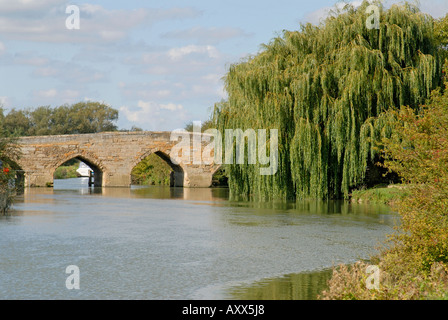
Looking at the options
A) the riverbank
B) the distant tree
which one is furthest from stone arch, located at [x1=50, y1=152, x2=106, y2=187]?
the distant tree

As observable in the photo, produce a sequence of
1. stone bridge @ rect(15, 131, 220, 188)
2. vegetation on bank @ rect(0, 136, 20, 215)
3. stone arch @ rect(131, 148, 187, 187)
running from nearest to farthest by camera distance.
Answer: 1. vegetation on bank @ rect(0, 136, 20, 215)
2. stone bridge @ rect(15, 131, 220, 188)
3. stone arch @ rect(131, 148, 187, 187)

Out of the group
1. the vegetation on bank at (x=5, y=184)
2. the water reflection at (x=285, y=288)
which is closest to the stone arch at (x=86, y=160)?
the vegetation on bank at (x=5, y=184)

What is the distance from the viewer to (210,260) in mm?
8445

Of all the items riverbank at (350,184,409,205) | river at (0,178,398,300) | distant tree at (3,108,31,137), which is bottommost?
river at (0,178,398,300)

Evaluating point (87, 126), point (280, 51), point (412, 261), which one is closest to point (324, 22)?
point (280, 51)

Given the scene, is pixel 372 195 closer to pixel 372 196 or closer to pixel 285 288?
pixel 372 196

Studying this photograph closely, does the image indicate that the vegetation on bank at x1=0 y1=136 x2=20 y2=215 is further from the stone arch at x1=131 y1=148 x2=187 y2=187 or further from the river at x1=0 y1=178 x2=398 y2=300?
the stone arch at x1=131 y1=148 x2=187 y2=187

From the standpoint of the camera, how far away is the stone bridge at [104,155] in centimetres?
3164

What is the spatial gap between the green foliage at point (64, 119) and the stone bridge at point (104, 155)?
28.4 meters

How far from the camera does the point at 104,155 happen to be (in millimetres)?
32656

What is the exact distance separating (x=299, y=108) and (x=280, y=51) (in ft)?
7.65

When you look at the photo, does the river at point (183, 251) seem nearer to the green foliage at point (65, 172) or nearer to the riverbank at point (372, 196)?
the riverbank at point (372, 196)

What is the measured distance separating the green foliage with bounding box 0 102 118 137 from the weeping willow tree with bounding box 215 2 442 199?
4499 cm

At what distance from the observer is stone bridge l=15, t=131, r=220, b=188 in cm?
3164
